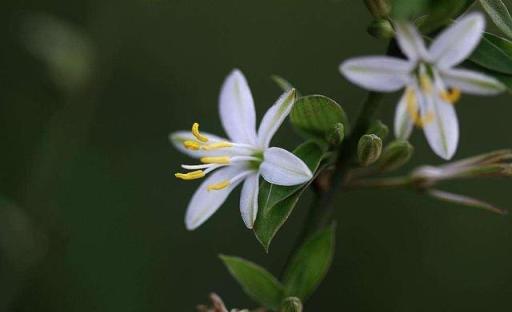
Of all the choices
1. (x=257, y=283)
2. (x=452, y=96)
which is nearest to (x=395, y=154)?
(x=452, y=96)

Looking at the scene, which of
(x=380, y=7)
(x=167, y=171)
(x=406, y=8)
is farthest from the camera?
(x=167, y=171)

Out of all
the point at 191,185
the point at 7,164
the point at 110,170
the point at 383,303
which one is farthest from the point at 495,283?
the point at 7,164

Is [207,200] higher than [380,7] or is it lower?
lower

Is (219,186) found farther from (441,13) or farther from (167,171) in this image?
(167,171)

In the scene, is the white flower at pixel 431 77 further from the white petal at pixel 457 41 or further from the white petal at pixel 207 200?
the white petal at pixel 207 200

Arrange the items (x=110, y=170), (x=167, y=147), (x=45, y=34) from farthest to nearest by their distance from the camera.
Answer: (x=167, y=147) → (x=110, y=170) → (x=45, y=34)

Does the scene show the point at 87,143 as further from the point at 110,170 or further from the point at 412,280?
the point at 412,280
